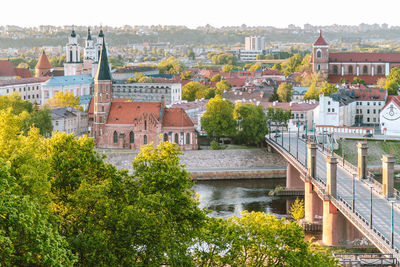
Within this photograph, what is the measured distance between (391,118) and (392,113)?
49 cm

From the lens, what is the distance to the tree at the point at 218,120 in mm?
69812

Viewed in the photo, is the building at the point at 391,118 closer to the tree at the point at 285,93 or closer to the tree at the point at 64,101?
the tree at the point at 285,93

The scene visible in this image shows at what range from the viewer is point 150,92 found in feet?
325

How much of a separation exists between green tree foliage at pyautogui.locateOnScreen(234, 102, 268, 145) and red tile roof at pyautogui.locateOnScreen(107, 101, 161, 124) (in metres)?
7.54

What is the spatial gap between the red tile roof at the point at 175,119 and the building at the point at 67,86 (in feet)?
110

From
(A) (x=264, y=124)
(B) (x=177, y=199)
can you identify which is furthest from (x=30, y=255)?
(A) (x=264, y=124)

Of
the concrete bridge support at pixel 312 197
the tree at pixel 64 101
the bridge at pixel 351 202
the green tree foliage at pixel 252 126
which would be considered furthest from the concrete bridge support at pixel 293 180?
the tree at pixel 64 101

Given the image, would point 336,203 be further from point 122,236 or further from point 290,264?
point 122,236

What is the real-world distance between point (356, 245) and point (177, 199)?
47.5ft

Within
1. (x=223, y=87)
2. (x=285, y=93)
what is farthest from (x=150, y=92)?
(x=285, y=93)

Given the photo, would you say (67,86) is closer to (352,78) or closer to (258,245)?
(352,78)

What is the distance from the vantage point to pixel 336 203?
39.6m

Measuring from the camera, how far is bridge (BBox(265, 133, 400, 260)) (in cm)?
3358

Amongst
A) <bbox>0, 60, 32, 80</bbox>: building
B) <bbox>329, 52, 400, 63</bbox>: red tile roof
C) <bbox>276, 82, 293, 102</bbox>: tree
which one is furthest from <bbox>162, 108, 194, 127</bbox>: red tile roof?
<bbox>0, 60, 32, 80</bbox>: building
